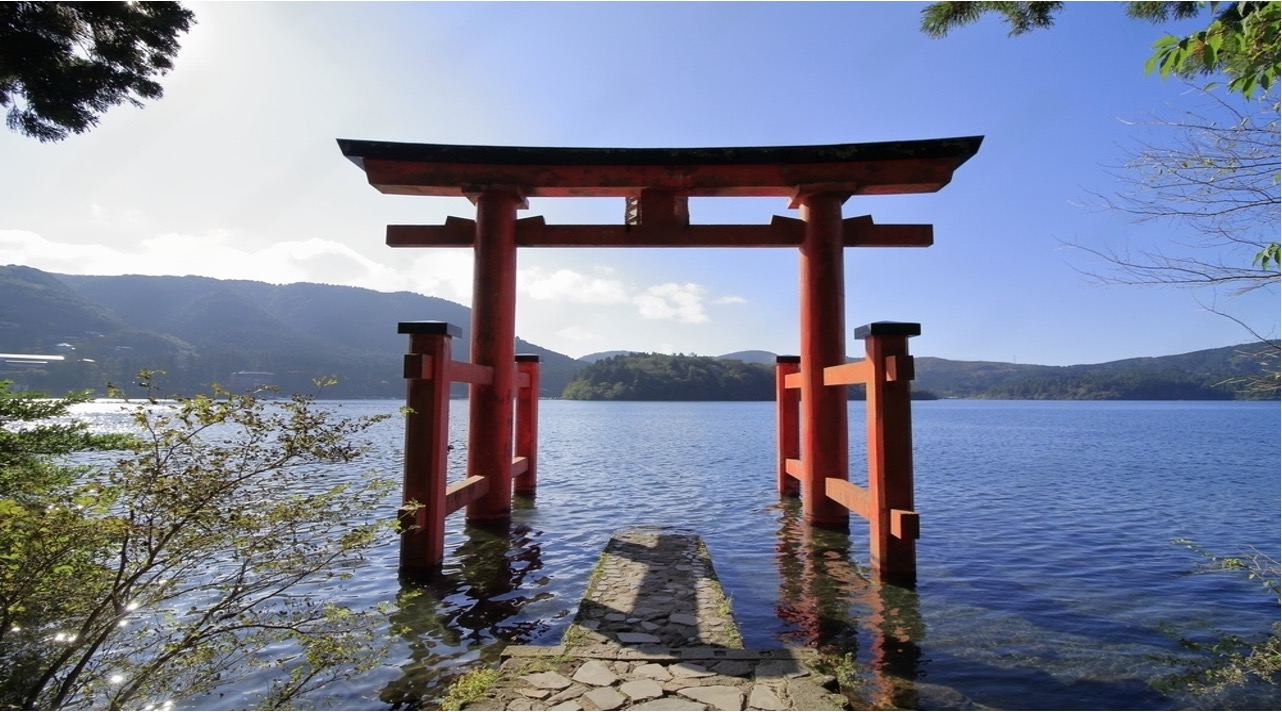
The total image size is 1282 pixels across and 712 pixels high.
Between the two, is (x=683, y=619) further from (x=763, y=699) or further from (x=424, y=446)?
(x=424, y=446)

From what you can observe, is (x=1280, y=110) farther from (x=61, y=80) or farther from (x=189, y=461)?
(x=61, y=80)

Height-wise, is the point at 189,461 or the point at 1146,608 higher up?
the point at 189,461

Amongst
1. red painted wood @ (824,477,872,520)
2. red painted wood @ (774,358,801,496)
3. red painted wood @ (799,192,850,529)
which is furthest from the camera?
red painted wood @ (774,358,801,496)

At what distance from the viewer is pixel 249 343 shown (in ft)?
370

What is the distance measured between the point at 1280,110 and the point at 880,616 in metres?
A: 4.14

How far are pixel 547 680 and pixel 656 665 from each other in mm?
667

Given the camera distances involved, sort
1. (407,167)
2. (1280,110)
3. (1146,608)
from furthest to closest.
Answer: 1. (407,167)
2. (1146,608)
3. (1280,110)

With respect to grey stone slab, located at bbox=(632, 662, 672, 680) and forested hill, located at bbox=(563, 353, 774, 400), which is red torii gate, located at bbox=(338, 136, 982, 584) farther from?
forested hill, located at bbox=(563, 353, 774, 400)

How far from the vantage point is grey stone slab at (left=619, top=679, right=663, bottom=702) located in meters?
3.25

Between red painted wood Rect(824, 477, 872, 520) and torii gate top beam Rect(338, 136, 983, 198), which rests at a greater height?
torii gate top beam Rect(338, 136, 983, 198)

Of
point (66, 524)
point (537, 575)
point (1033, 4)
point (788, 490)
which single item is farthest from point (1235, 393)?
point (788, 490)

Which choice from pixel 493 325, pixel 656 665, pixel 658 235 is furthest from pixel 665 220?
pixel 656 665

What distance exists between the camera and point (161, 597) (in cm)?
275

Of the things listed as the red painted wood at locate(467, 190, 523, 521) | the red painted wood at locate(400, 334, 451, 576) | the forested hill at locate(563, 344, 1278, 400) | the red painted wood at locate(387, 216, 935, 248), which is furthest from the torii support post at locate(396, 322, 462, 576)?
the forested hill at locate(563, 344, 1278, 400)
